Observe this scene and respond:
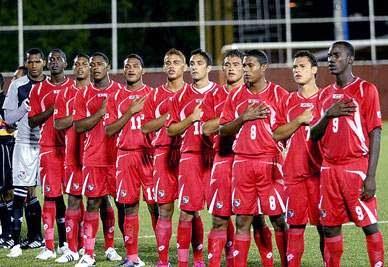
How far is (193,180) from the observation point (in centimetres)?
1155

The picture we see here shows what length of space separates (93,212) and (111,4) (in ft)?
73.7

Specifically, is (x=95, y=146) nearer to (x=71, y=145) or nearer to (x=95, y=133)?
(x=95, y=133)

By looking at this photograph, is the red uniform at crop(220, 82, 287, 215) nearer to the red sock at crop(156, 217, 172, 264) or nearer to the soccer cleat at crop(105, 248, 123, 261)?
the red sock at crop(156, 217, 172, 264)

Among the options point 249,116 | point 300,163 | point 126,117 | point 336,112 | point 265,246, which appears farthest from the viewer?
point 126,117

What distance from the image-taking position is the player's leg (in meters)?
11.2

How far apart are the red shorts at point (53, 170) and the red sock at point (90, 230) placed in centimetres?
82

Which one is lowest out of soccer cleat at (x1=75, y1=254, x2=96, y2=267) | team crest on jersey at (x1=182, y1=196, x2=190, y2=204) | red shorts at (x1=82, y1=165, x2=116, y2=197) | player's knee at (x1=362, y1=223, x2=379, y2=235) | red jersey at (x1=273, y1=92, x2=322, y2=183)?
soccer cleat at (x1=75, y1=254, x2=96, y2=267)

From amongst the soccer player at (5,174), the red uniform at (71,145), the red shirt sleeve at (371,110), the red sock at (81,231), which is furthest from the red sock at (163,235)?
the soccer player at (5,174)

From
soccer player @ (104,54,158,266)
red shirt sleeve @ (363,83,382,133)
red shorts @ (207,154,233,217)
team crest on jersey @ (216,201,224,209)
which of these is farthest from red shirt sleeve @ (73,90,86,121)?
red shirt sleeve @ (363,83,382,133)

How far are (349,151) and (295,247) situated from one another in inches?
44.6

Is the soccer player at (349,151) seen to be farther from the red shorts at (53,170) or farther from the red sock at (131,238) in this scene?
the red shorts at (53,170)

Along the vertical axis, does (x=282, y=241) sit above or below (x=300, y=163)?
below

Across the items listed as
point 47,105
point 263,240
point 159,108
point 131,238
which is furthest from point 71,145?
point 263,240

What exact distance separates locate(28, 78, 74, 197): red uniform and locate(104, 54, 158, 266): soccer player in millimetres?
1070
